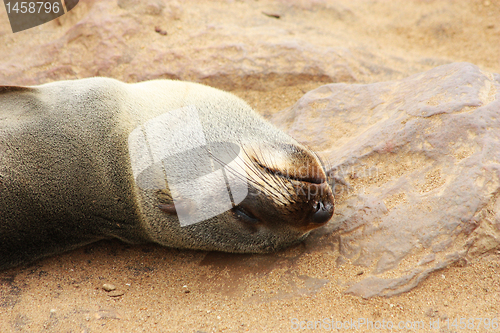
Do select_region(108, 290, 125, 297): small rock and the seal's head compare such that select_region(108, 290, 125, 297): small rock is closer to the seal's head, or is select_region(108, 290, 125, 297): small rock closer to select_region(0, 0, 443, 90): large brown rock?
the seal's head

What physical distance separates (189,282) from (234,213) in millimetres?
811

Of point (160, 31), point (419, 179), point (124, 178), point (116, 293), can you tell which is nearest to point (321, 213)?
point (419, 179)

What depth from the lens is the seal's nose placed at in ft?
9.81

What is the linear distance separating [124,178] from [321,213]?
5.38ft

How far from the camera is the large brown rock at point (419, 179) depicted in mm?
2986

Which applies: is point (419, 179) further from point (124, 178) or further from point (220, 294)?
point (124, 178)

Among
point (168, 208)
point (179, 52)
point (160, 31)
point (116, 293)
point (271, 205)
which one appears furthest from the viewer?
point (160, 31)

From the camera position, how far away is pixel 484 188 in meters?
3.04

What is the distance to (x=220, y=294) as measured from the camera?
10.7 ft

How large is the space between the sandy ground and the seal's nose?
384mm

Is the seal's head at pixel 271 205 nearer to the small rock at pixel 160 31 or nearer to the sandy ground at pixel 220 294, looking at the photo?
the sandy ground at pixel 220 294

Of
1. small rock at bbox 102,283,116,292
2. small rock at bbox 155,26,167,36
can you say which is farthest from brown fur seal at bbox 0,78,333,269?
small rock at bbox 155,26,167,36

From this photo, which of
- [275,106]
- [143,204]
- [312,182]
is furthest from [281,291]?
[275,106]

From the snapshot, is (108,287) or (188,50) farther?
(188,50)
